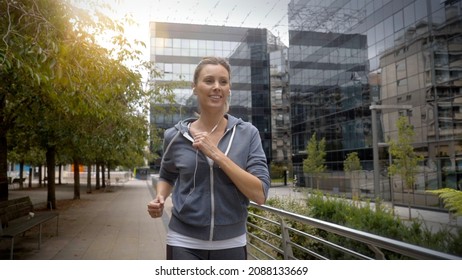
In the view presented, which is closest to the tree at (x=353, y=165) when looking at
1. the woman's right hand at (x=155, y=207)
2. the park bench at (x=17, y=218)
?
the park bench at (x=17, y=218)

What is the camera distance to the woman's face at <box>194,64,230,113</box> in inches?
58.2

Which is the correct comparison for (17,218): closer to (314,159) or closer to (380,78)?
(314,159)

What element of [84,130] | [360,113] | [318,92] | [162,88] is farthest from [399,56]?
[84,130]

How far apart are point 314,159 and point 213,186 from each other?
909 inches

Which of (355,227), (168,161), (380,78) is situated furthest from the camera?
(380,78)

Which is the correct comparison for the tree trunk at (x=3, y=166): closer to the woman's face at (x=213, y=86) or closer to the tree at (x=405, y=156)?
the woman's face at (x=213, y=86)

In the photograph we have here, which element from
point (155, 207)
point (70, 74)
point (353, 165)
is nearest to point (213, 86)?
point (155, 207)

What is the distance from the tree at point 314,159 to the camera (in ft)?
77.9

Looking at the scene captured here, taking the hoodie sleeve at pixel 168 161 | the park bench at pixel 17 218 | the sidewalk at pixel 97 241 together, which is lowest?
the sidewalk at pixel 97 241

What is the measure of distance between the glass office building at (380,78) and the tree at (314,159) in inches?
48.0

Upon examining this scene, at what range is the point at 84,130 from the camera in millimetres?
8469

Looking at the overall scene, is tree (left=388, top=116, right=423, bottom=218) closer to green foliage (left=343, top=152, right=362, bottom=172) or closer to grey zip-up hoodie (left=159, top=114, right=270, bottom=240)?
green foliage (left=343, top=152, right=362, bottom=172)

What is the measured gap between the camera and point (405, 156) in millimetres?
16547
